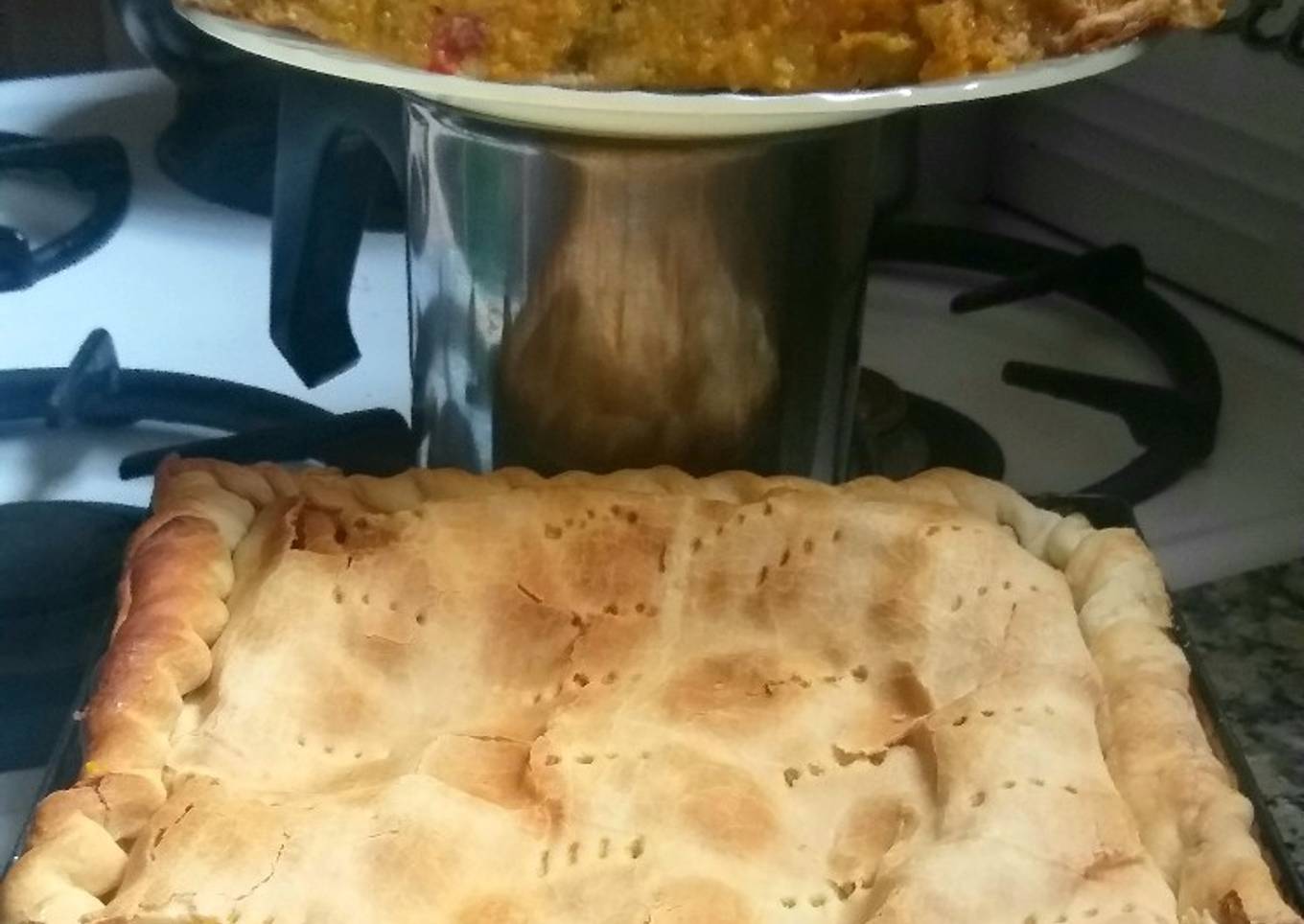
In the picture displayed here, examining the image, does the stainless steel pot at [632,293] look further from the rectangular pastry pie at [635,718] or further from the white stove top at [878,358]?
the white stove top at [878,358]

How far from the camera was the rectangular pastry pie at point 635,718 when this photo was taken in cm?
45

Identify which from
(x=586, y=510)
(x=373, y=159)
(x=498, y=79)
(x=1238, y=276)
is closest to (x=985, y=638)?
(x=586, y=510)

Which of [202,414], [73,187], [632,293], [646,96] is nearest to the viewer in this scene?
[646,96]

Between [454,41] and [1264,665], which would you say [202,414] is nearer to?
[454,41]

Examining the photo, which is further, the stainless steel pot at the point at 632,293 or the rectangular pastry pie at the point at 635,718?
the stainless steel pot at the point at 632,293

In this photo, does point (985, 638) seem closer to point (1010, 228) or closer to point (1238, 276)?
point (1238, 276)

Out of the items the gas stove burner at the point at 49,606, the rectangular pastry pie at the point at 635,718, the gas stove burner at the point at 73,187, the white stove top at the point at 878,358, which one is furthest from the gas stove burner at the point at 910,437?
the gas stove burner at the point at 73,187

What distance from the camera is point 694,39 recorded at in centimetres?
49

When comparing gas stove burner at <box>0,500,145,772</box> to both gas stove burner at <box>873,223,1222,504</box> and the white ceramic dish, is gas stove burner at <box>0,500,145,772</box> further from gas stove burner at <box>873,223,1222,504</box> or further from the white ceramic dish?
gas stove burner at <box>873,223,1222,504</box>

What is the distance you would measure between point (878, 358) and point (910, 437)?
12 centimetres

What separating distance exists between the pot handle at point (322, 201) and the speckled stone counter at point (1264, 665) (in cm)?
41

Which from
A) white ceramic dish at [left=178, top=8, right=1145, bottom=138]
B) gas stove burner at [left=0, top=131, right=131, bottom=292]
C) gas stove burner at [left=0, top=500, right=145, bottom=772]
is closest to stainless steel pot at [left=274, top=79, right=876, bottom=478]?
white ceramic dish at [left=178, top=8, right=1145, bottom=138]

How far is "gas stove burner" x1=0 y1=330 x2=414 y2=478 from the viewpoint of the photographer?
73 cm

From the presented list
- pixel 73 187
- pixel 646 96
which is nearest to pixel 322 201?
pixel 646 96
